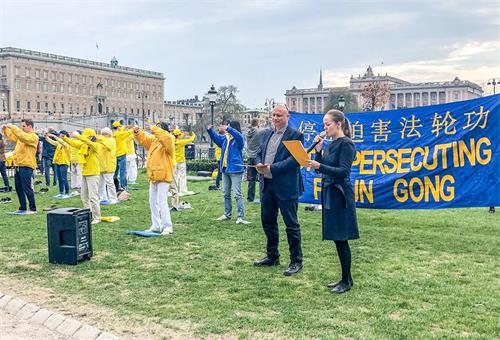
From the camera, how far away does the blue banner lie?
30.1ft

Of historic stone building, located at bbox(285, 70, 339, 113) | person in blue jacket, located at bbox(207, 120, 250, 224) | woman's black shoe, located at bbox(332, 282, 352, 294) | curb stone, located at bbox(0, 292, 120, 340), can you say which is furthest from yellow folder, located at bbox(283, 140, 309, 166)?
historic stone building, located at bbox(285, 70, 339, 113)

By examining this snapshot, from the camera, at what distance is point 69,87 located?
127 meters

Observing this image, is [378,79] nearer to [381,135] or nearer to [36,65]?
[36,65]

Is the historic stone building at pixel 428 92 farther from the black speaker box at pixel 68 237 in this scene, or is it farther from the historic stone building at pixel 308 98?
the black speaker box at pixel 68 237

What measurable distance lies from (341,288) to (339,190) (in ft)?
3.60

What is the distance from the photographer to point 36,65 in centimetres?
11838

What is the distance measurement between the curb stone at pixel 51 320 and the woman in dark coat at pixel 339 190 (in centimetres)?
252

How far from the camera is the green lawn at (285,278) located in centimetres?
523

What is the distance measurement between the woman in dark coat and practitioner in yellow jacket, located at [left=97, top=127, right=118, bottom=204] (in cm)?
671

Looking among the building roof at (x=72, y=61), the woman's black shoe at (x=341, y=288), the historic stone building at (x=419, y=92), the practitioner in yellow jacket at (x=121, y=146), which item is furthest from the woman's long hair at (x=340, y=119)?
the historic stone building at (x=419, y=92)

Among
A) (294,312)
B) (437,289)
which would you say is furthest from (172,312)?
(437,289)

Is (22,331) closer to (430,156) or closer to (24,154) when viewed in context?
(430,156)

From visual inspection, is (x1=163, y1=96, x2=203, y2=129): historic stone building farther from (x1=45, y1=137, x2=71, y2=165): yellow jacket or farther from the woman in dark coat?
the woman in dark coat

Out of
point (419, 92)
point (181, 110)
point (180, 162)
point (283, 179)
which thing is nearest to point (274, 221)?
point (283, 179)
